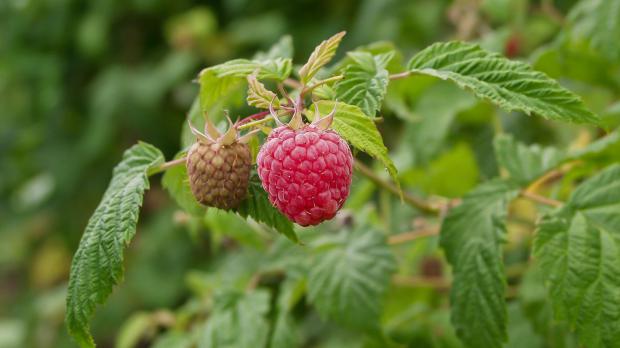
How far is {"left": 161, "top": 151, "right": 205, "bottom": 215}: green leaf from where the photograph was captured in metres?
1.18

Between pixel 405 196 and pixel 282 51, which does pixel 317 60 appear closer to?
Result: pixel 282 51

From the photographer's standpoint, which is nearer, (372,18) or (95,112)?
(372,18)

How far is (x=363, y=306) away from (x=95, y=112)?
8.74 ft

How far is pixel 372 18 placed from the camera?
10.2ft

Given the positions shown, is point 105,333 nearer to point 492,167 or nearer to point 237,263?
point 237,263

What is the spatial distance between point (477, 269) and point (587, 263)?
0.53 feet

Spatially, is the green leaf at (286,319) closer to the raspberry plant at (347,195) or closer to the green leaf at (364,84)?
the raspberry plant at (347,195)

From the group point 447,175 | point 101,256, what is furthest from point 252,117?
point 447,175


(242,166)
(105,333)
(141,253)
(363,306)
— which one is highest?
(242,166)

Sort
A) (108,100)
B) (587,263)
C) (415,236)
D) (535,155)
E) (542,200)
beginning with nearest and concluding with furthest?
(587,263), (542,200), (535,155), (415,236), (108,100)

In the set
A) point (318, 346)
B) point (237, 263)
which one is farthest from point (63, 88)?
point (237, 263)

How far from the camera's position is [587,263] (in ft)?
3.76

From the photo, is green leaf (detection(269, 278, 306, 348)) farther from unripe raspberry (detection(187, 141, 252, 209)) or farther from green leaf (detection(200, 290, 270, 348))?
unripe raspberry (detection(187, 141, 252, 209))

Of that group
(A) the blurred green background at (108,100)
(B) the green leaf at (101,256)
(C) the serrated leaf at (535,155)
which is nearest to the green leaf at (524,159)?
(C) the serrated leaf at (535,155)
